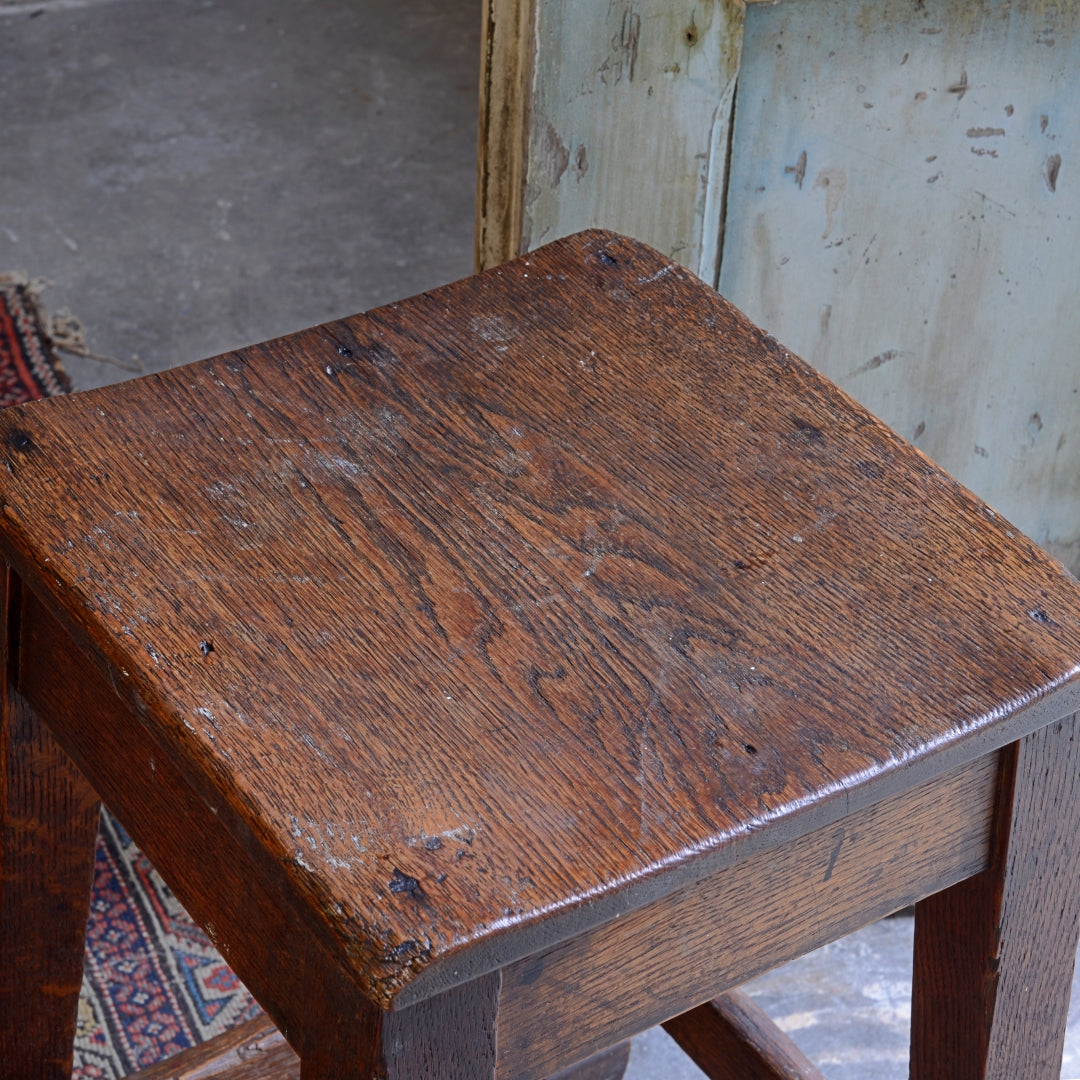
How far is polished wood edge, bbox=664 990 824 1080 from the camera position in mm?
1123

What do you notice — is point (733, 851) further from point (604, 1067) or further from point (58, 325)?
point (58, 325)

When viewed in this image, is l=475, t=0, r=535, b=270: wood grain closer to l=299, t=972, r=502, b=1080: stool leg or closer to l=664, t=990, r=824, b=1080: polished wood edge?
l=664, t=990, r=824, b=1080: polished wood edge

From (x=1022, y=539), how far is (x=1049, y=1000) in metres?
0.27

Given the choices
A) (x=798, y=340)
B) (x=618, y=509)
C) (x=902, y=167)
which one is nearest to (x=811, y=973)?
(x=798, y=340)

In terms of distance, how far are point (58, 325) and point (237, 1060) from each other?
2.01m

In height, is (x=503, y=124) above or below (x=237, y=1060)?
above

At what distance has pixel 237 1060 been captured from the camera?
3.66ft

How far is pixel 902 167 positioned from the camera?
4.17 ft

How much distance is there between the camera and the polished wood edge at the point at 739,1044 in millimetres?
1123

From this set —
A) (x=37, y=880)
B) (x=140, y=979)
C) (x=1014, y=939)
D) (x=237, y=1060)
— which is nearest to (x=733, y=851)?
(x=1014, y=939)

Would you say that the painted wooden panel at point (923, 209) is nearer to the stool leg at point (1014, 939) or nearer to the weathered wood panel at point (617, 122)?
the weathered wood panel at point (617, 122)

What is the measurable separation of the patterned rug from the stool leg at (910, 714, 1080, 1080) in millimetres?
885

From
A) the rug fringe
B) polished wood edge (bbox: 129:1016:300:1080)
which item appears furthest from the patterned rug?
the rug fringe

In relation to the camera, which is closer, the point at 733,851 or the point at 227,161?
the point at 733,851
